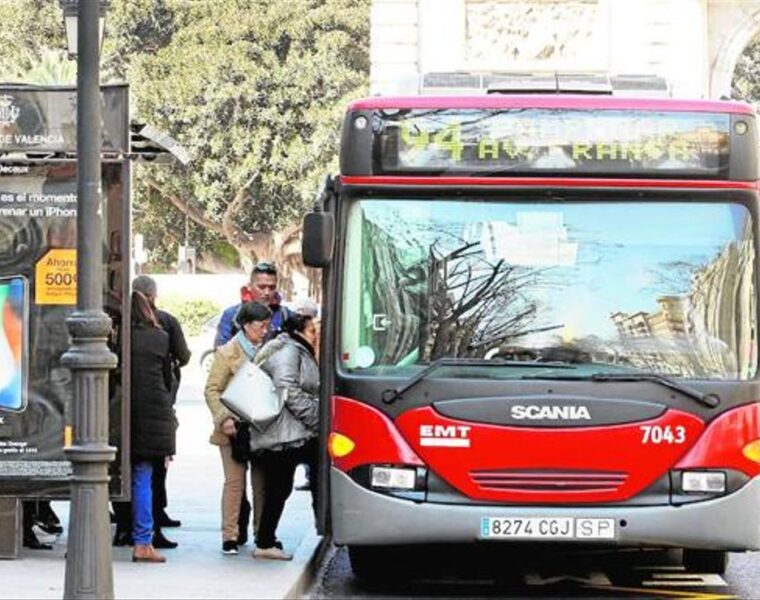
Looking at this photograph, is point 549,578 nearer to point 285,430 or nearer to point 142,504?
point 285,430

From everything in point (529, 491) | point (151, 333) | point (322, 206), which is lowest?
point (529, 491)

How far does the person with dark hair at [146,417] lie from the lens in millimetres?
11680

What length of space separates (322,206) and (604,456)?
7.39 feet

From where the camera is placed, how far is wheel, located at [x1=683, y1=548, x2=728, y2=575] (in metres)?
12.1

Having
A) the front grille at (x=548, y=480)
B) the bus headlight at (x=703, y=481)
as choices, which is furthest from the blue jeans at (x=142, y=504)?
the bus headlight at (x=703, y=481)

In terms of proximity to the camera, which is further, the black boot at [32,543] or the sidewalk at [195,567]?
the black boot at [32,543]

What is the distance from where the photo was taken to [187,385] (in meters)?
40.0

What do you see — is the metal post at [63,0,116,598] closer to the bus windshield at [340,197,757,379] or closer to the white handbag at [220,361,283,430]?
the bus windshield at [340,197,757,379]

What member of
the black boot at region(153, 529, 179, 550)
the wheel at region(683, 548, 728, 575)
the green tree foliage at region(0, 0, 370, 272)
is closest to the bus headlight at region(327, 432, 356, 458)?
the black boot at region(153, 529, 179, 550)

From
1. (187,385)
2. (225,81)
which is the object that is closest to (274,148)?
(225,81)

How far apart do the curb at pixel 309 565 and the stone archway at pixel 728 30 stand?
77.6 ft

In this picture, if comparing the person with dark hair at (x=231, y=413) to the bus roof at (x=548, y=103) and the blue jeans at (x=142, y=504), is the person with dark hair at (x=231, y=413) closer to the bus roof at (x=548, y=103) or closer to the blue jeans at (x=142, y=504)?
the blue jeans at (x=142, y=504)

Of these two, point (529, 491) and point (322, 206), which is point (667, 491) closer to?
point (529, 491)

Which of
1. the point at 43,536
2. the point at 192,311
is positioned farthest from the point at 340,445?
the point at 192,311
